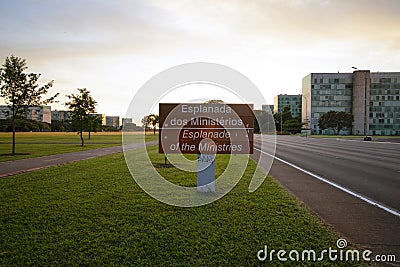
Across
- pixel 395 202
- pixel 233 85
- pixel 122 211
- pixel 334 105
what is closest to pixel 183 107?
pixel 233 85

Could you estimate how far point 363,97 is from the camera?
11925 centimetres

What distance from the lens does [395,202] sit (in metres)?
7.83

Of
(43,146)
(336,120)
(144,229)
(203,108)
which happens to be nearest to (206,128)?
(203,108)

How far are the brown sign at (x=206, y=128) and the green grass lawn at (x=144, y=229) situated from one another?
130cm

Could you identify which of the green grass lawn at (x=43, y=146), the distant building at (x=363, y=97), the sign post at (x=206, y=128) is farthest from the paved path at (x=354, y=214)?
the distant building at (x=363, y=97)

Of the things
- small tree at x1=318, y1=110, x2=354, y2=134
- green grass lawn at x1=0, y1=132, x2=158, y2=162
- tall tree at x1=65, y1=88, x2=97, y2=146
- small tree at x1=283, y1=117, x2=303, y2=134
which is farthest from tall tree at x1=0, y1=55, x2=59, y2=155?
small tree at x1=283, y1=117, x2=303, y2=134

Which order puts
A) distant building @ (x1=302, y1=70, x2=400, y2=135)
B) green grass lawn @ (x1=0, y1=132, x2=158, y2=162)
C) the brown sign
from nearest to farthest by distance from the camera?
the brown sign, green grass lawn @ (x1=0, y1=132, x2=158, y2=162), distant building @ (x1=302, y1=70, x2=400, y2=135)

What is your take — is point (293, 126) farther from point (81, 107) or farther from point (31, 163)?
point (31, 163)

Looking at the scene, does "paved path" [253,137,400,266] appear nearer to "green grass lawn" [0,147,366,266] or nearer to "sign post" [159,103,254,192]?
"green grass lawn" [0,147,366,266]

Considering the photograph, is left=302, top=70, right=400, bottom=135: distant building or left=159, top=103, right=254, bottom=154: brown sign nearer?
left=159, top=103, right=254, bottom=154: brown sign

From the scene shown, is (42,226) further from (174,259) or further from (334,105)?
(334,105)

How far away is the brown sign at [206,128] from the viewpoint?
7668mm

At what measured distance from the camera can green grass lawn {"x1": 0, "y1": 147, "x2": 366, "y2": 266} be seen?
447 centimetres

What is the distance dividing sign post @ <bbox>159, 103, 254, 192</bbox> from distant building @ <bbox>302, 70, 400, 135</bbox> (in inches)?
4711
